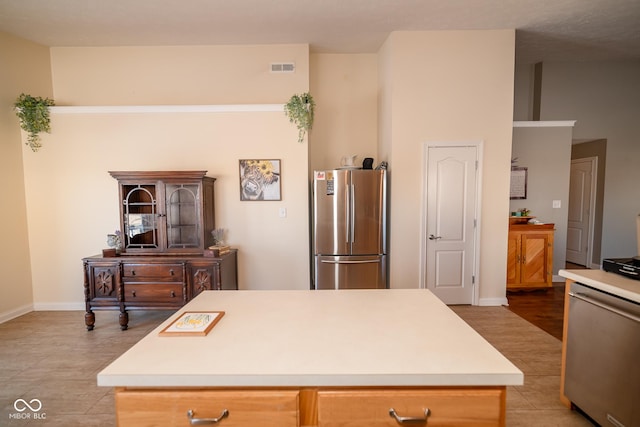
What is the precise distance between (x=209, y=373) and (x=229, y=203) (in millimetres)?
3025

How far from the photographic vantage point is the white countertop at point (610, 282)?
4.81 ft

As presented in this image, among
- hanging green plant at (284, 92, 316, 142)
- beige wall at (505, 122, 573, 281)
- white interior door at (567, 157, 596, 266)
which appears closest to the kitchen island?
hanging green plant at (284, 92, 316, 142)

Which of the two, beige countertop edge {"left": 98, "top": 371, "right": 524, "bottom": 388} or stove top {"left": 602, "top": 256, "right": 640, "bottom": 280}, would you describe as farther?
stove top {"left": 602, "top": 256, "right": 640, "bottom": 280}

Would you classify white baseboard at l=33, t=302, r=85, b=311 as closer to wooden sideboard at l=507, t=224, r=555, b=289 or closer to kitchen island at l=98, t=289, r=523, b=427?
kitchen island at l=98, t=289, r=523, b=427

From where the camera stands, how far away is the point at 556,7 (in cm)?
302

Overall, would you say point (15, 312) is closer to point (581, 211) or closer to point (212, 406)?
point (212, 406)

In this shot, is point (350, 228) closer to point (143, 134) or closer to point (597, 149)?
point (143, 134)

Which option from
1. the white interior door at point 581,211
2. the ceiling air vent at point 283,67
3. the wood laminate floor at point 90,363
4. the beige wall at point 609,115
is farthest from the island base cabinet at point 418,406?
the white interior door at point 581,211

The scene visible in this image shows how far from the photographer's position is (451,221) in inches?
143

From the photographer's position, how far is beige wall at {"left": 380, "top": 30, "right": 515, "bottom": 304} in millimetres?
3512

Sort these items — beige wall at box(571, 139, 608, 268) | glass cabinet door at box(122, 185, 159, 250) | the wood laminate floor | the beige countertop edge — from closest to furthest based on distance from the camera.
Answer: the beige countertop edge → the wood laminate floor → glass cabinet door at box(122, 185, 159, 250) → beige wall at box(571, 139, 608, 268)

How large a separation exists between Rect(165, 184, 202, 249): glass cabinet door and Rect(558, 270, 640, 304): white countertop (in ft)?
11.0

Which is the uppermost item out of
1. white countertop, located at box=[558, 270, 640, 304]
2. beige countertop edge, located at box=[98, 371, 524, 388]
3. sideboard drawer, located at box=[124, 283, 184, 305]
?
white countertop, located at box=[558, 270, 640, 304]

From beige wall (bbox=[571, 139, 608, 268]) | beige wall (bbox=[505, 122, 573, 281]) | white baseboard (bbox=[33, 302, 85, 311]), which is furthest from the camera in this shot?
beige wall (bbox=[571, 139, 608, 268])
